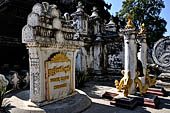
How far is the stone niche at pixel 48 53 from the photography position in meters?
3.83

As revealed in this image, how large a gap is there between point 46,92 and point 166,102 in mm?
4289

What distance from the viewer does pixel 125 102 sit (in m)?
4.76

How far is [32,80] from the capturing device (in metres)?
3.99

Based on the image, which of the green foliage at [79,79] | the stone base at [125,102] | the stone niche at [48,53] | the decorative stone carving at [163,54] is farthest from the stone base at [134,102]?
the decorative stone carving at [163,54]

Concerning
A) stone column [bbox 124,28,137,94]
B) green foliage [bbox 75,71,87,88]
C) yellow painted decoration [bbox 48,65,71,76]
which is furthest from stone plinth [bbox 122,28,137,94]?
green foliage [bbox 75,71,87,88]

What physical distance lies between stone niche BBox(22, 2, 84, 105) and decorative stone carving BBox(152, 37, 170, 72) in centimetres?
646

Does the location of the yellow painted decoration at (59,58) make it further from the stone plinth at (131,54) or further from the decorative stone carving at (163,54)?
the decorative stone carving at (163,54)

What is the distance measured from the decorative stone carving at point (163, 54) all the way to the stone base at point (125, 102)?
5284mm

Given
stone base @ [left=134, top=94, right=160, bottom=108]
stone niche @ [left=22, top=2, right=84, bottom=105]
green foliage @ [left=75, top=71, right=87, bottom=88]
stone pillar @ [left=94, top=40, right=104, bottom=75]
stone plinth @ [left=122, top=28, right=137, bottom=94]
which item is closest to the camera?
stone niche @ [left=22, top=2, right=84, bottom=105]

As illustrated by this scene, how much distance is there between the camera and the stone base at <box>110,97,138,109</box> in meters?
4.65

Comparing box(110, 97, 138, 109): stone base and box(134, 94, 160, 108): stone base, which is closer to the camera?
box(110, 97, 138, 109): stone base

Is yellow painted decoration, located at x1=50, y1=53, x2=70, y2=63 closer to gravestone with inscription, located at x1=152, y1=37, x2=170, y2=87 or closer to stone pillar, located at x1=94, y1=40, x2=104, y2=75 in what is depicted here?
stone pillar, located at x1=94, y1=40, x2=104, y2=75

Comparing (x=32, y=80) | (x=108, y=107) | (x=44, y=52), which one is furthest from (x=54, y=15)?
(x=108, y=107)

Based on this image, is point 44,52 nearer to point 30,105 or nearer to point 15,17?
point 30,105
